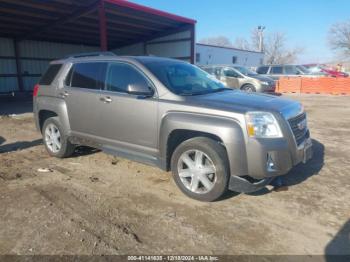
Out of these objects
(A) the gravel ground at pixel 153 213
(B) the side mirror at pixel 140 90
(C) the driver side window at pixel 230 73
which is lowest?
(A) the gravel ground at pixel 153 213

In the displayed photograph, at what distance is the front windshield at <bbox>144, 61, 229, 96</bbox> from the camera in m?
4.67

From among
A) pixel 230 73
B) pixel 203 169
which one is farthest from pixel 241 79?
pixel 203 169

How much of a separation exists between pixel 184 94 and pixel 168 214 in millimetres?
1663

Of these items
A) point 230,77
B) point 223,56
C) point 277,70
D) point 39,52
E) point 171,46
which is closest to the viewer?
point 230,77

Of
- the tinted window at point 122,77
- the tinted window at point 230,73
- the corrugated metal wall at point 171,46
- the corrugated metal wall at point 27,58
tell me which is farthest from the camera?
the corrugated metal wall at point 27,58

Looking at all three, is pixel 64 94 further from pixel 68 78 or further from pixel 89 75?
pixel 89 75

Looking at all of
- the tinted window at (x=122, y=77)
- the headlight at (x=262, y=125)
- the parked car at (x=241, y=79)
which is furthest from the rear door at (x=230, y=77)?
the headlight at (x=262, y=125)

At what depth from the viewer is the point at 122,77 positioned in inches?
197

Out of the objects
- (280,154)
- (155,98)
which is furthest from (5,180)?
(280,154)

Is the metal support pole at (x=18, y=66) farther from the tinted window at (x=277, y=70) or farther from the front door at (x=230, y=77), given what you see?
the tinted window at (x=277, y=70)

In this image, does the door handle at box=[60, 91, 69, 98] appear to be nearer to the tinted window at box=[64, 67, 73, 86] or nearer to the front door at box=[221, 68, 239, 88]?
the tinted window at box=[64, 67, 73, 86]

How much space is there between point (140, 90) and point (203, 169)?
1455mm

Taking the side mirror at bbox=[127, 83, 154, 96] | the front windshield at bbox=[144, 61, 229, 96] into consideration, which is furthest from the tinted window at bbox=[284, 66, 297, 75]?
the side mirror at bbox=[127, 83, 154, 96]

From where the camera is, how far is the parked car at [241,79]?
17.3m
